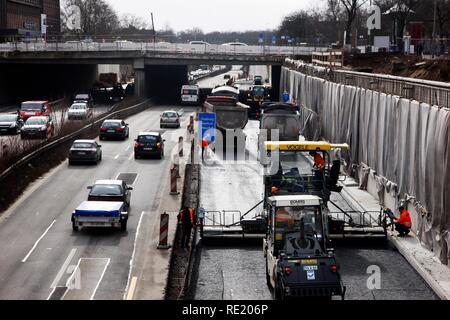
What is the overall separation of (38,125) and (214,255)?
2935 cm

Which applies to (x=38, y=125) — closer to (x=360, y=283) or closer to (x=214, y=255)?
(x=214, y=255)

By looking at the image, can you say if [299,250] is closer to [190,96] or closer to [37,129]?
[37,129]

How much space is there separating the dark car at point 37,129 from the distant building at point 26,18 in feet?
167

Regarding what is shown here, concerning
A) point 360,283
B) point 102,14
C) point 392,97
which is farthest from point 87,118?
point 102,14

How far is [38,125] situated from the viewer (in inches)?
1998

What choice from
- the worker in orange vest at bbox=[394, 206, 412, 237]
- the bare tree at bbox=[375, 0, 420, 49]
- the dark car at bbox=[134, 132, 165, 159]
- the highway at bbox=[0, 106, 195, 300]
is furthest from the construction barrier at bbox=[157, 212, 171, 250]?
the bare tree at bbox=[375, 0, 420, 49]

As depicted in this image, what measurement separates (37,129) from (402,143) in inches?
1069

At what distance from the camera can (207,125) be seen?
1693 inches

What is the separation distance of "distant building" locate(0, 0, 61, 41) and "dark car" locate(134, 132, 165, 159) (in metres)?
59.8

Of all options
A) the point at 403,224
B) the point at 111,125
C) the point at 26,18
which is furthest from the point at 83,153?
the point at 26,18

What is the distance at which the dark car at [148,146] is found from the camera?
44.1 m

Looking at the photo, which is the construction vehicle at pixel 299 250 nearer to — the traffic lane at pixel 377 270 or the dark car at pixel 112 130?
the traffic lane at pixel 377 270

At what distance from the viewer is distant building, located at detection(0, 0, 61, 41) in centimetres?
10600
